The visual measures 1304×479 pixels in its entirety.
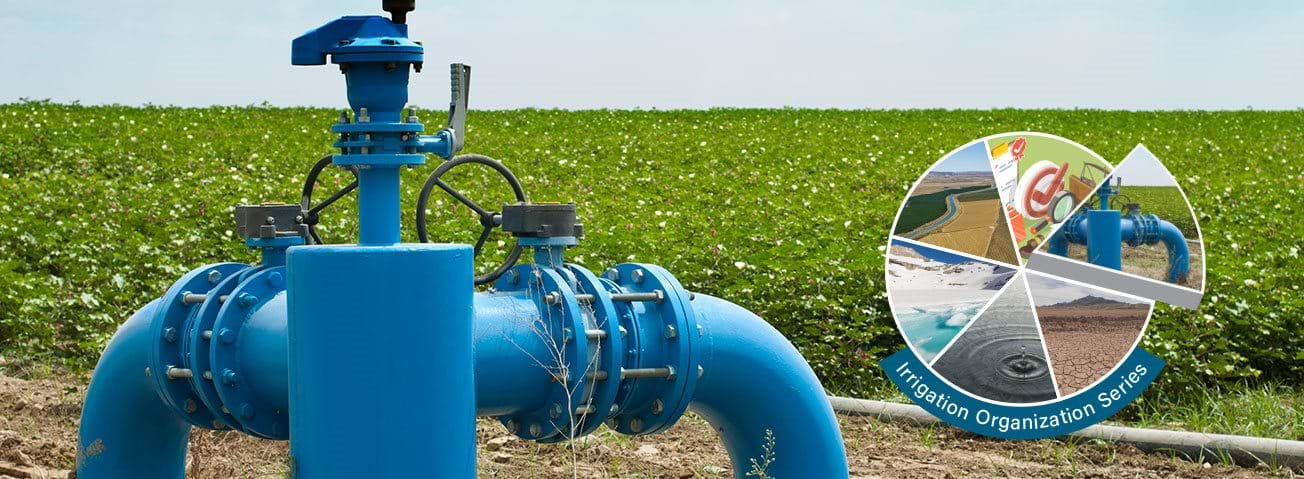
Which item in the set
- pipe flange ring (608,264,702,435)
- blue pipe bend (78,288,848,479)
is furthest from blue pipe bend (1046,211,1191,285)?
pipe flange ring (608,264,702,435)

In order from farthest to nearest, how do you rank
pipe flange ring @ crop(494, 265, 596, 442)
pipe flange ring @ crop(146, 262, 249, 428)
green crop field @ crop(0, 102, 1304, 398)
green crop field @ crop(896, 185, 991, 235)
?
green crop field @ crop(0, 102, 1304, 398) → green crop field @ crop(896, 185, 991, 235) → pipe flange ring @ crop(146, 262, 249, 428) → pipe flange ring @ crop(494, 265, 596, 442)

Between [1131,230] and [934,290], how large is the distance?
96 centimetres

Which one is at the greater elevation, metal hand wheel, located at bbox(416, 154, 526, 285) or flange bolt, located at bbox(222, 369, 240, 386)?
metal hand wheel, located at bbox(416, 154, 526, 285)

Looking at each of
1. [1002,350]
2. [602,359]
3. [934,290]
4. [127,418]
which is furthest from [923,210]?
[127,418]

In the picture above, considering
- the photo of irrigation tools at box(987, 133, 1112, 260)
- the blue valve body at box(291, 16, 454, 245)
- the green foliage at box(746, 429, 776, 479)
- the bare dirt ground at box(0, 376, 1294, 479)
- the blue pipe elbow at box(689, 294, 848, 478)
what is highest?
the blue valve body at box(291, 16, 454, 245)

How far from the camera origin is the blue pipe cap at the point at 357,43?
2531 mm

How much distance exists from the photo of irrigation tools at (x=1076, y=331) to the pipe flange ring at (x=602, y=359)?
353 cm

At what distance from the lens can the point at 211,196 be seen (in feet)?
34.9

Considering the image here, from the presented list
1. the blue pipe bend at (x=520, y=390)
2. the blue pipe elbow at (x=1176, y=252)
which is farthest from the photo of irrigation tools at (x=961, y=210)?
the blue pipe bend at (x=520, y=390)

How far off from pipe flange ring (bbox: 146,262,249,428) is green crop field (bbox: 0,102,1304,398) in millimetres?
3851

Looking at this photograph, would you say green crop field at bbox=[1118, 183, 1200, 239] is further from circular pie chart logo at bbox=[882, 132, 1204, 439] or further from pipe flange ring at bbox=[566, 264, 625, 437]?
pipe flange ring at bbox=[566, 264, 625, 437]

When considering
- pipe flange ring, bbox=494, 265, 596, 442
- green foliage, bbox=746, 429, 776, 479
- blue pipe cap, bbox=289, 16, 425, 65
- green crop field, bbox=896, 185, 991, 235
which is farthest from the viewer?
green crop field, bbox=896, 185, 991, 235

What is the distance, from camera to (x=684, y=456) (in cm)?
505

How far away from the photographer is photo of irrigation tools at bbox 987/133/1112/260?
590cm
